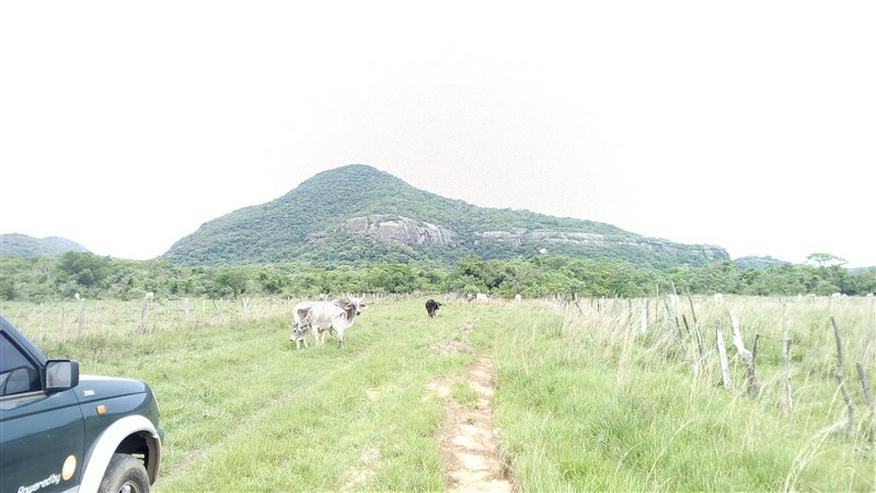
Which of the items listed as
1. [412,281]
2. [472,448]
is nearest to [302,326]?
[472,448]

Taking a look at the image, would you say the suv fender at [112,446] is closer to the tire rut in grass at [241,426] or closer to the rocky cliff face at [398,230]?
the tire rut in grass at [241,426]

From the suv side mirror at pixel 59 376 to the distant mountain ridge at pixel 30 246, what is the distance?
24.9ft

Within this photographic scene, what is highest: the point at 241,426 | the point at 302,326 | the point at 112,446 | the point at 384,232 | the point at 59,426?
the point at 384,232

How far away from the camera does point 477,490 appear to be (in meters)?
4.54

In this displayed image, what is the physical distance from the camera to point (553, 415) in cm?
607

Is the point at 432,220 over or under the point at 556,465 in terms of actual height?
over

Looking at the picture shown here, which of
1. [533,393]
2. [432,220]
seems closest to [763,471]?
[533,393]

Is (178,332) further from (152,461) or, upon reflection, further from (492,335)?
(152,461)

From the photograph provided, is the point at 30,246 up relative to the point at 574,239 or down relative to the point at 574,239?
down

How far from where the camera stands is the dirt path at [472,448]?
15.5ft

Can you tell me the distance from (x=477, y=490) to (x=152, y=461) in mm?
3078

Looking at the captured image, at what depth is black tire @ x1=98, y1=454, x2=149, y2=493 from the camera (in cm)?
333

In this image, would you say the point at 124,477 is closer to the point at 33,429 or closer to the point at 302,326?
the point at 33,429

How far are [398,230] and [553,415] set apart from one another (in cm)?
11244
